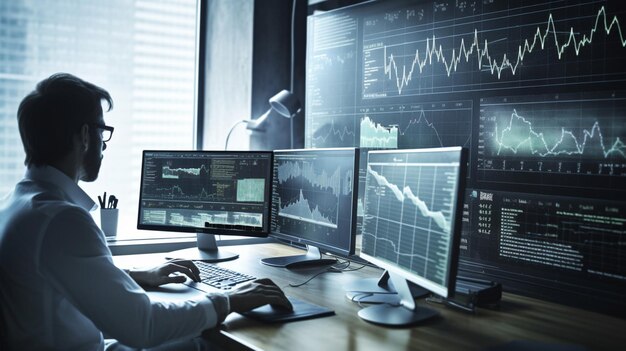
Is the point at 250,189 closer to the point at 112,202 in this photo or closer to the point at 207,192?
the point at 207,192

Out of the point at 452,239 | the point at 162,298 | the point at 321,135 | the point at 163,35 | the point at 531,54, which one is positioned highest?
the point at 163,35

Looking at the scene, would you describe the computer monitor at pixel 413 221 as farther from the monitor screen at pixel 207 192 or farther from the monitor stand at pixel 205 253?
the monitor stand at pixel 205 253

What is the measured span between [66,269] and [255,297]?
1.74 ft

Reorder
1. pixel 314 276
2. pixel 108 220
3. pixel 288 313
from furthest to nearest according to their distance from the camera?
1. pixel 108 220
2. pixel 314 276
3. pixel 288 313

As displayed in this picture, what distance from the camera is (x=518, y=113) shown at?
6.44 feet

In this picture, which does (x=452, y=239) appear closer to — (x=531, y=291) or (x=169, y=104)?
(x=531, y=291)

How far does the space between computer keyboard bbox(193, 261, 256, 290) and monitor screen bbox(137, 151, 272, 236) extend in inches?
11.3

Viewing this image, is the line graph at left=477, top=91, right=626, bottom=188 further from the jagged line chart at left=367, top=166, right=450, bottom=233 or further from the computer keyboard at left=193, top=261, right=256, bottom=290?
the computer keyboard at left=193, top=261, right=256, bottom=290

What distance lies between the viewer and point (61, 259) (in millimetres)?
1373

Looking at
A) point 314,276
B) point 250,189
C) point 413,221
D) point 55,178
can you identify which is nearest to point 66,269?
point 55,178

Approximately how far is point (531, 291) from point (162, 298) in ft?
4.10

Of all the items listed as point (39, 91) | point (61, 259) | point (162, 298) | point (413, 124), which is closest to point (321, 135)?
point (413, 124)

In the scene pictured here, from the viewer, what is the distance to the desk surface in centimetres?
141

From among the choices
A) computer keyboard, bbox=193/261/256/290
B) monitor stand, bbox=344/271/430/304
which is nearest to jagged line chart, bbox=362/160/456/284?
monitor stand, bbox=344/271/430/304
